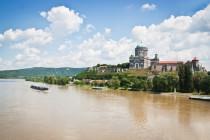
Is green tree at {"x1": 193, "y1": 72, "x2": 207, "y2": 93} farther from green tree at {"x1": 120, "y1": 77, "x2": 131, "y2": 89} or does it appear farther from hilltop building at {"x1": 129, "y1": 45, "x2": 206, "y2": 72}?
hilltop building at {"x1": 129, "y1": 45, "x2": 206, "y2": 72}

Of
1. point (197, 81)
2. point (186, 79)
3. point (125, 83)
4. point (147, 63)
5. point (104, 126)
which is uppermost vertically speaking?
point (147, 63)

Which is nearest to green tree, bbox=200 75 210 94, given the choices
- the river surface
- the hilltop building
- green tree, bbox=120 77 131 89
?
the river surface

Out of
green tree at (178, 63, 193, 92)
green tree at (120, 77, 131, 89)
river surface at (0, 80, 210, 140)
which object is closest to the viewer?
river surface at (0, 80, 210, 140)

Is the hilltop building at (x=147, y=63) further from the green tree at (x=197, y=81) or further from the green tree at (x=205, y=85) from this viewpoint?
the green tree at (x=205, y=85)

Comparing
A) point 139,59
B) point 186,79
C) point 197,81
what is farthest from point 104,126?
point 139,59

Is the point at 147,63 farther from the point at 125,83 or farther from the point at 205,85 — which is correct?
the point at 205,85

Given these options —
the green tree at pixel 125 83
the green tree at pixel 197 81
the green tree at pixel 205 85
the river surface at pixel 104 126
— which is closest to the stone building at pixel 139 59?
the green tree at pixel 125 83

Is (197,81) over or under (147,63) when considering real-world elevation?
under

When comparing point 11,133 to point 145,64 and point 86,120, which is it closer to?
point 86,120

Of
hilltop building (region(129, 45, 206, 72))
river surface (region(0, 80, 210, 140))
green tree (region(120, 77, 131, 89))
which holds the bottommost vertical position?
river surface (region(0, 80, 210, 140))
